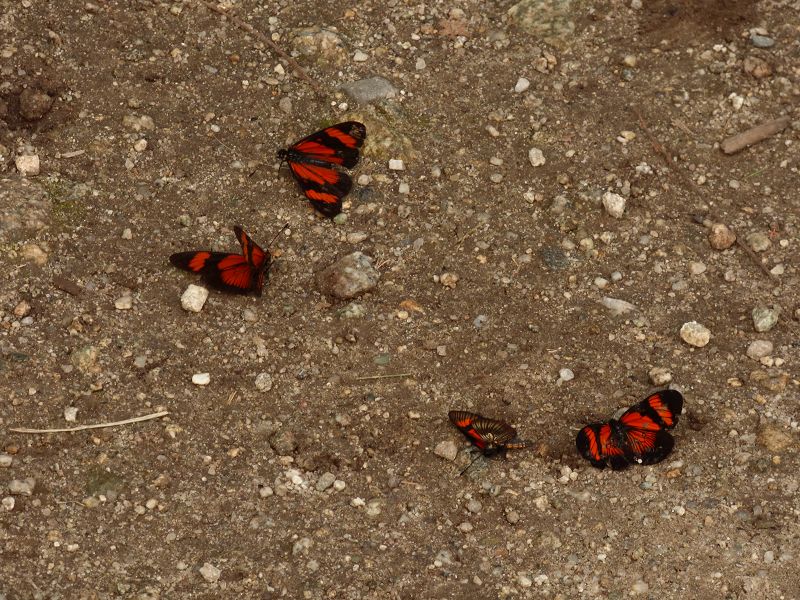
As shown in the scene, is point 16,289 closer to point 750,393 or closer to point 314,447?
point 314,447

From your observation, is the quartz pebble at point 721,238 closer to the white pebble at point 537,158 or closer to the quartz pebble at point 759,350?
the quartz pebble at point 759,350

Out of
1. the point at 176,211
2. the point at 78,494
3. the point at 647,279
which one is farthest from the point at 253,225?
the point at 647,279

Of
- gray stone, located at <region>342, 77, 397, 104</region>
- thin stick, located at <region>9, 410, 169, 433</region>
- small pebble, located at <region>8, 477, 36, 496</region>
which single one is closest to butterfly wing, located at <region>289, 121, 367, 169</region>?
gray stone, located at <region>342, 77, 397, 104</region>

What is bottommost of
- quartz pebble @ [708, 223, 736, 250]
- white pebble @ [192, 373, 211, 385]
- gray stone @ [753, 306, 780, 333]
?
white pebble @ [192, 373, 211, 385]

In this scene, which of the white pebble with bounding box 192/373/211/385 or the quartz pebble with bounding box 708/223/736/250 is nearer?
the white pebble with bounding box 192/373/211/385

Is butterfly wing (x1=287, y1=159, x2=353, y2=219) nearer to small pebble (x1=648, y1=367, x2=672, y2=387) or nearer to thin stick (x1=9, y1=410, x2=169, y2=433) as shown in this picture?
thin stick (x1=9, y1=410, x2=169, y2=433)

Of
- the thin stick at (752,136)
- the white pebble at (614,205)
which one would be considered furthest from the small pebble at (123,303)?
the thin stick at (752,136)
